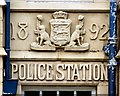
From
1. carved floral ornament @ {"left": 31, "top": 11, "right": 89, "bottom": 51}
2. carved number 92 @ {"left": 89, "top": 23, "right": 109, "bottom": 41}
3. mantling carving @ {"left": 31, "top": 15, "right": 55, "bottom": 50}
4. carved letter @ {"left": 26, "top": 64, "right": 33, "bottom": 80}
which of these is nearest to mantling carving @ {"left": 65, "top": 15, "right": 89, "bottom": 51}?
carved floral ornament @ {"left": 31, "top": 11, "right": 89, "bottom": 51}

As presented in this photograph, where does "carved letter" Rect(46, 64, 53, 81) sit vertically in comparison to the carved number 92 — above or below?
below

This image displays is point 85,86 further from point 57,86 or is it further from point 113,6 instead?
point 113,6

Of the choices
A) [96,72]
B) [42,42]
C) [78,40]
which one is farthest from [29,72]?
[96,72]

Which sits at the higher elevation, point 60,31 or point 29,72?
point 60,31

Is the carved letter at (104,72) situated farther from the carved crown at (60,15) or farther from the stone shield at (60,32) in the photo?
the carved crown at (60,15)

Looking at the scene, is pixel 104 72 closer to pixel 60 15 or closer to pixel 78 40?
pixel 78 40

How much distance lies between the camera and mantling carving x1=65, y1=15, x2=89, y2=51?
30.8ft

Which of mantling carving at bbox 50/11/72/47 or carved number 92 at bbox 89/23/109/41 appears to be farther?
carved number 92 at bbox 89/23/109/41

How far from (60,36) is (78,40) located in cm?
27

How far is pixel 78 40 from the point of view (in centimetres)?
940

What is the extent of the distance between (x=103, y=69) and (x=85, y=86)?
0.38 meters

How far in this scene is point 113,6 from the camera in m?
9.37

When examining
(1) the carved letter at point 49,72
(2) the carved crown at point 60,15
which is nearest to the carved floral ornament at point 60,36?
(2) the carved crown at point 60,15

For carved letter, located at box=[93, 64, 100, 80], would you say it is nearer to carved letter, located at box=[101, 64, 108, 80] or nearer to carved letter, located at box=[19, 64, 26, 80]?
carved letter, located at box=[101, 64, 108, 80]
